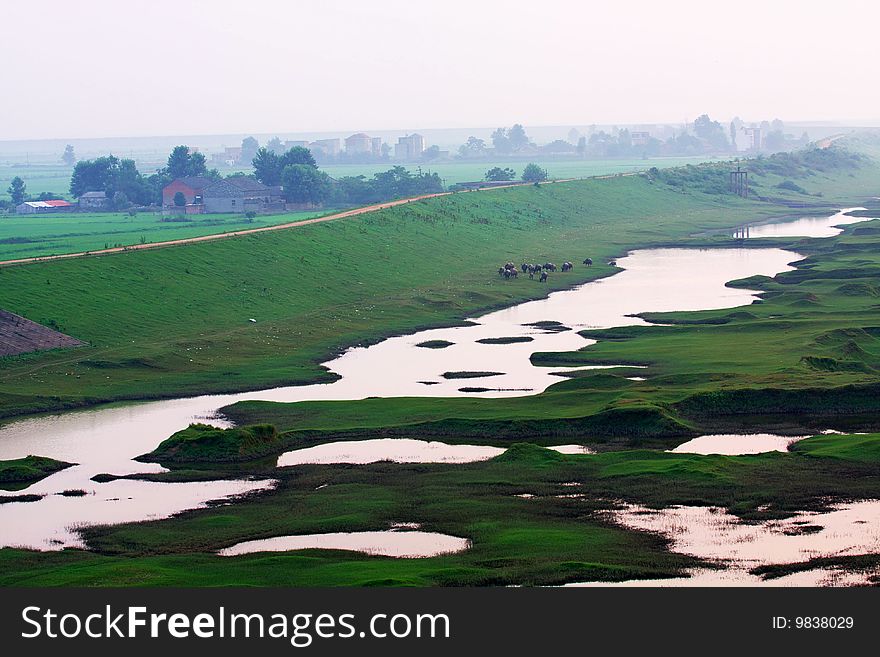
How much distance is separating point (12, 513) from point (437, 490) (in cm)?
1251

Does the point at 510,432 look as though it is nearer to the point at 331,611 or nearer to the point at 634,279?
the point at 331,611

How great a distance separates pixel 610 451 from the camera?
4756cm

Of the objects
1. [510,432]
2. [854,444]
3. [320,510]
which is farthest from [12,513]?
[854,444]

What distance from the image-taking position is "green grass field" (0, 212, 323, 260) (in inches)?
3996

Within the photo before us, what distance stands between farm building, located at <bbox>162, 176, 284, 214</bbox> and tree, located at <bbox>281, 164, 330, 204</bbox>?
1.48 meters

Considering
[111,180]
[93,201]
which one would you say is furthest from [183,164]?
[93,201]

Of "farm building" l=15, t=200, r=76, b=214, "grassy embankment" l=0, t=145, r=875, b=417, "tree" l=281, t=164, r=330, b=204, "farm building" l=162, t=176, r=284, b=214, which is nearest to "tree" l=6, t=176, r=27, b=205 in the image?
"farm building" l=15, t=200, r=76, b=214

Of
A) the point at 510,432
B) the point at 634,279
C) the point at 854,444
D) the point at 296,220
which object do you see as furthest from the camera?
the point at 296,220

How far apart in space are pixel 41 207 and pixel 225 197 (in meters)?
23.3

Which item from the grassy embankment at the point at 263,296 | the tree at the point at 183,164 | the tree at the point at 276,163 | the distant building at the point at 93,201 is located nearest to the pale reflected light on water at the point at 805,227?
the grassy embankment at the point at 263,296

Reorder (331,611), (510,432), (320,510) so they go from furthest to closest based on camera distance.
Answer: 1. (510,432)
2. (320,510)
3. (331,611)

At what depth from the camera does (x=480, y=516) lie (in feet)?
129

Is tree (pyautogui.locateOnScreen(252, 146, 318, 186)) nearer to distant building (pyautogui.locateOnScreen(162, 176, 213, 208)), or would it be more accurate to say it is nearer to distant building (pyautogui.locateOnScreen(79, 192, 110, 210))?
distant building (pyautogui.locateOnScreen(162, 176, 213, 208))

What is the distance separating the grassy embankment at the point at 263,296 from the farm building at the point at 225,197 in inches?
789
